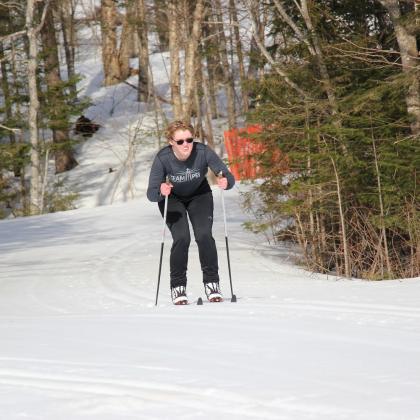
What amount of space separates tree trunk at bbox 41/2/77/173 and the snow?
59.0 ft

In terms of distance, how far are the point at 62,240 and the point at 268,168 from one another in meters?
5.21

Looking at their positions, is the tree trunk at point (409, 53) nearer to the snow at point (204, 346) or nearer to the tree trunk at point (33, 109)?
the snow at point (204, 346)

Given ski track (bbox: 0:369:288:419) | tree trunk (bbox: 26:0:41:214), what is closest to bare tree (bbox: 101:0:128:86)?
tree trunk (bbox: 26:0:41:214)

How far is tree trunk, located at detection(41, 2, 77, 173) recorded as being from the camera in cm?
3241

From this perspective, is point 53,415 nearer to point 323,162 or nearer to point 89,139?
point 323,162

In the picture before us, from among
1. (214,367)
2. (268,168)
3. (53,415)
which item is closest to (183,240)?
(214,367)

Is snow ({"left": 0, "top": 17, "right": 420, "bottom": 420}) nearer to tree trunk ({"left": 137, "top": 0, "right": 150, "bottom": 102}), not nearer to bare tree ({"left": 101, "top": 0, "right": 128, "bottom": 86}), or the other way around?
tree trunk ({"left": 137, "top": 0, "right": 150, "bottom": 102})

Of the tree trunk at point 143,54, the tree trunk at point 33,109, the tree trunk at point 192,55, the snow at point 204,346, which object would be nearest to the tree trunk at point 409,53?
the snow at point 204,346

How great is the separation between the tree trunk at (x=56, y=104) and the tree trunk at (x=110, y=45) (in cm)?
402

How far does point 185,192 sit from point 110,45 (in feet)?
115

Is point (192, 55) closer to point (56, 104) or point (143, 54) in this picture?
point (56, 104)

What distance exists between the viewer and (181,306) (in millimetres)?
9227

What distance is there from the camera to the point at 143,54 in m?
39.9

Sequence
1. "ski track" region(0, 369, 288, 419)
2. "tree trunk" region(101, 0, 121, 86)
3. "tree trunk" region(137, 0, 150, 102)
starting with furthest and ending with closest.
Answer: "tree trunk" region(101, 0, 121, 86)
"tree trunk" region(137, 0, 150, 102)
"ski track" region(0, 369, 288, 419)
